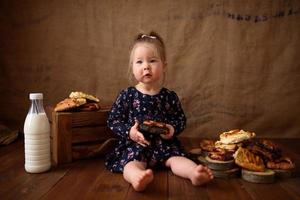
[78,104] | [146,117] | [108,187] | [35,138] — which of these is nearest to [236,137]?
[146,117]

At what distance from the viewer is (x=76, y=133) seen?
1.34m

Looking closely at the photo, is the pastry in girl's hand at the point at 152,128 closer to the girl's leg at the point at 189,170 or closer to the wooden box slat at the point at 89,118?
the girl's leg at the point at 189,170

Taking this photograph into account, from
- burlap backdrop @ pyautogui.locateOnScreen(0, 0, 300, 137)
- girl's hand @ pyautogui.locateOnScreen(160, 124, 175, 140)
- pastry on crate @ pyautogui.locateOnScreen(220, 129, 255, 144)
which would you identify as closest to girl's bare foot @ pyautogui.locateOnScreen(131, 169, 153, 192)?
girl's hand @ pyautogui.locateOnScreen(160, 124, 175, 140)

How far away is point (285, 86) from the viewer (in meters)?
1.78

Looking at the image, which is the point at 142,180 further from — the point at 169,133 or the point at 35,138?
the point at 35,138

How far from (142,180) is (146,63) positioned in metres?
0.48

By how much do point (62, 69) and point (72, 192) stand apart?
0.98 m

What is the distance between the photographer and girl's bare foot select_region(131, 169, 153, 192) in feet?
3.29

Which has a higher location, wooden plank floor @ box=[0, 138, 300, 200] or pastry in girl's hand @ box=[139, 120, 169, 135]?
pastry in girl's hand @ box=[139, 120, 169, 135]

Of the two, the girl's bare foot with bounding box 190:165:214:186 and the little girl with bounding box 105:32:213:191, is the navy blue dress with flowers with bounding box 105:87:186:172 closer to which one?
the little girl with bounding box 105:32:213:191

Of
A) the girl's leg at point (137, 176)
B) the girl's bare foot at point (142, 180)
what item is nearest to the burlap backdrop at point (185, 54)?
the girl's leg at point (137, 176)

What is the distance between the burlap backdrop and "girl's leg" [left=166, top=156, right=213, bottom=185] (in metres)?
0.64

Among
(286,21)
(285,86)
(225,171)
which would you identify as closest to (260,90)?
(285,86)

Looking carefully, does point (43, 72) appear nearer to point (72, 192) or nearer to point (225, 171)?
point (72, 192)
